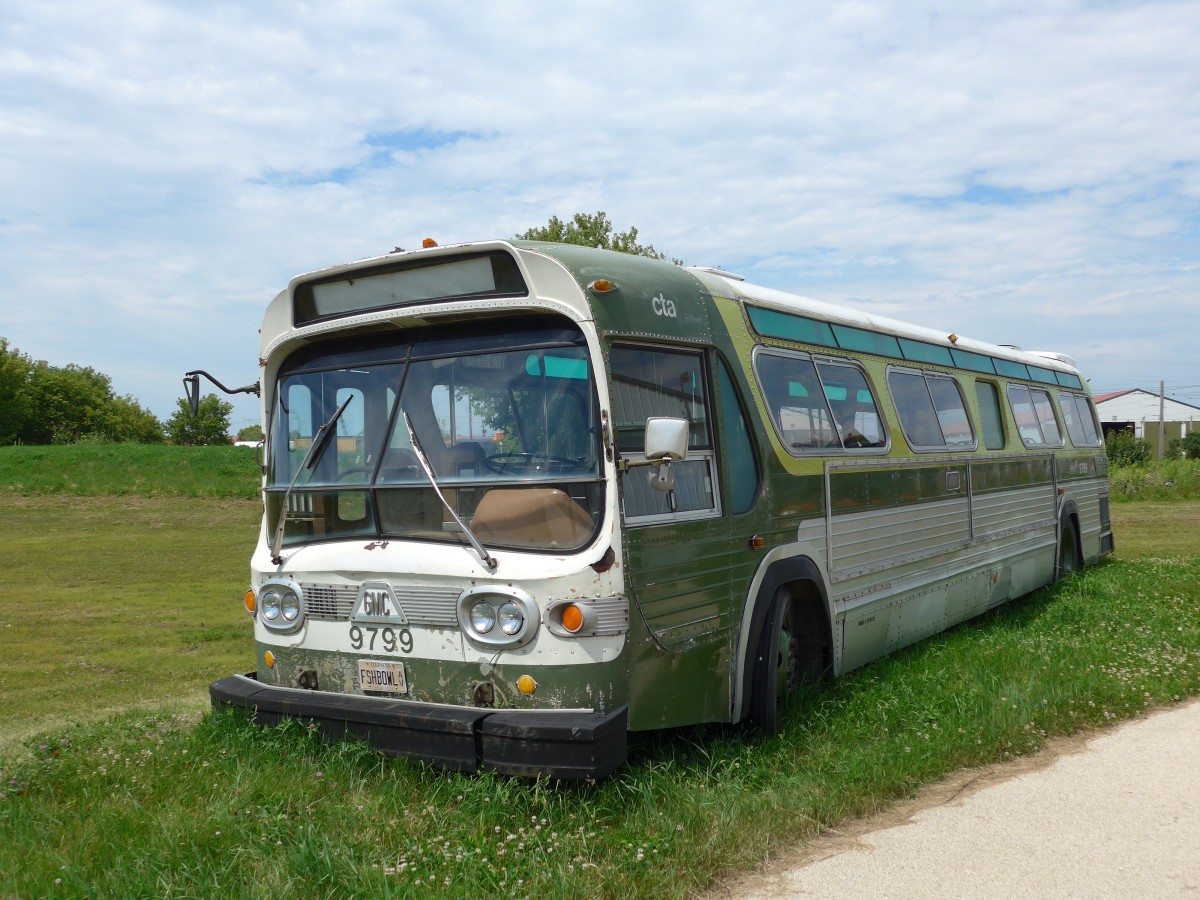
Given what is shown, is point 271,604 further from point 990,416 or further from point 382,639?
point 990,416

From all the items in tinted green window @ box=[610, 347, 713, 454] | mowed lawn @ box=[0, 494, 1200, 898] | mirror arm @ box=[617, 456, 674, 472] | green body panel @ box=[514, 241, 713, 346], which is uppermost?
green body panel @ box=[514, 241, 713, 346]

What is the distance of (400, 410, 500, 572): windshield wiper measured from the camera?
4898 millimetres

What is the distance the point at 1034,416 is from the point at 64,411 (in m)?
85.4

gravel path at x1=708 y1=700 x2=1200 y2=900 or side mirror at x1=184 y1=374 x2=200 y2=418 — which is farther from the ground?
side mirror at x1=184 y1=374 x2=200 y2=418

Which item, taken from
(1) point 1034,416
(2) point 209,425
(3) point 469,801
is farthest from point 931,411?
(2) point 209,425

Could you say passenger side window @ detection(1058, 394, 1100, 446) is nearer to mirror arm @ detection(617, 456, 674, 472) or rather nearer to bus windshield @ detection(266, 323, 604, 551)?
mirror arm @ detection(617, 456, 674, 472)

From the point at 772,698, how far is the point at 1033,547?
6578 mm

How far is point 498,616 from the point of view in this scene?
16.1 feet

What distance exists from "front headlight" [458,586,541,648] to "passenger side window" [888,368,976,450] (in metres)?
4.60

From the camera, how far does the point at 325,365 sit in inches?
232

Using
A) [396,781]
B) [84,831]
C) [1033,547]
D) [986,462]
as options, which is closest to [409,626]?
[396,781]

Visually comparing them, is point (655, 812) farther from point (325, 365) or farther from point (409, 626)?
point (325, 365)

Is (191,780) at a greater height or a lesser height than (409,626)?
lesser

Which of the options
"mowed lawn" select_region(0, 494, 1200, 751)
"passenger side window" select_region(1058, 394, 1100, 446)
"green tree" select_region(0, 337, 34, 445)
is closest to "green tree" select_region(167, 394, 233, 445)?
"green tree" select_region(0, 337, 34, 445)
